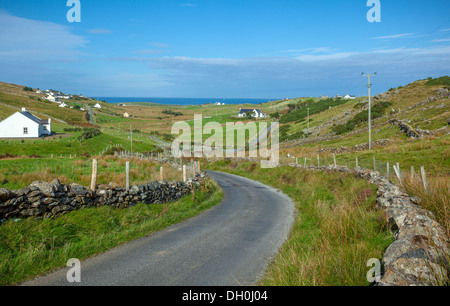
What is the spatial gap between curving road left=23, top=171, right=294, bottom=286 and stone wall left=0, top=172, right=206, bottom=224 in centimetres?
233

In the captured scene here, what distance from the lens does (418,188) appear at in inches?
384

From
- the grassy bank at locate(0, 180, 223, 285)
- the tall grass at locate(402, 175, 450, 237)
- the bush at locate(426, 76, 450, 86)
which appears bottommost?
the grassy bank at locate(0, 180, 223, 285)

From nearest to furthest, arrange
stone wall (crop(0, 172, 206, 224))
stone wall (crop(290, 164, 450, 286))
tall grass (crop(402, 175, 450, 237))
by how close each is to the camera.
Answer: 1. stone wall (crop(290, 164, 450, 286))
2. tall grass (crop(402, 175, 450, 237))
3. stone wall (crop(0, 172, 206, 224))

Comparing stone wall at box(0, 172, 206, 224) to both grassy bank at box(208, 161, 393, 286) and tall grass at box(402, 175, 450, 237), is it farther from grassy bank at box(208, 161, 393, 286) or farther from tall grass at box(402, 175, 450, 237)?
tall grass at box(402, 175, 450, 237)

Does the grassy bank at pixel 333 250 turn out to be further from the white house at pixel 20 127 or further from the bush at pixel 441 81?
the white house at pixel 20 127

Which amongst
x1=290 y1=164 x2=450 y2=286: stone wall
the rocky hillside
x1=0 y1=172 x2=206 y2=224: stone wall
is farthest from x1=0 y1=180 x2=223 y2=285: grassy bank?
the rocky hillside

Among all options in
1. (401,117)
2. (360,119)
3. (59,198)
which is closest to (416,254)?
(59,198)

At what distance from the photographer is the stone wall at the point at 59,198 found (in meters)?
9.07

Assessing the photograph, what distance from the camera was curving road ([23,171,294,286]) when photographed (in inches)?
272

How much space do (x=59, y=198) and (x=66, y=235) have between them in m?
1.60

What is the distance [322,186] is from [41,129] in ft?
269
